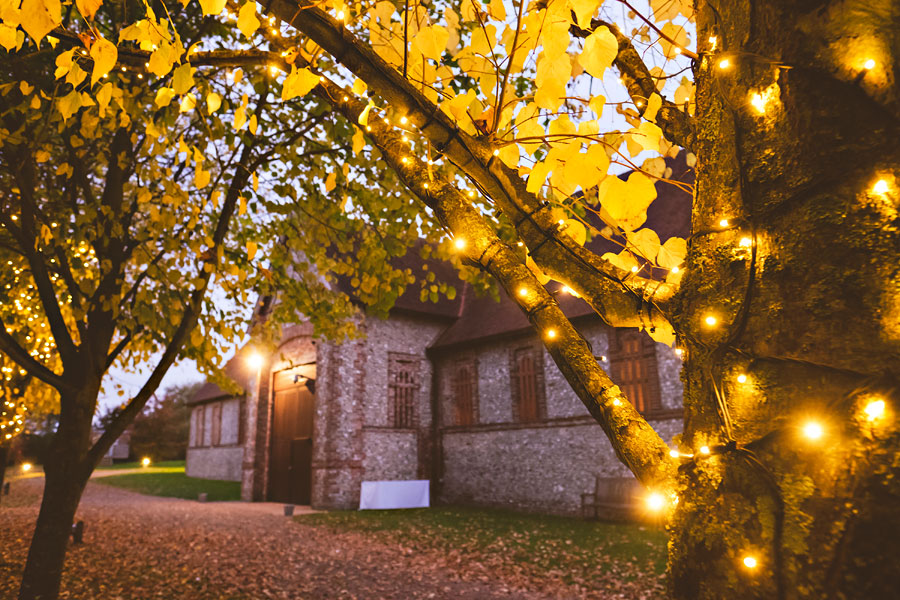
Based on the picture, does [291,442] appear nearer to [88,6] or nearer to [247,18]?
[88,6]

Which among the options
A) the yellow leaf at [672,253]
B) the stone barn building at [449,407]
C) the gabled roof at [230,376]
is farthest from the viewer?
the gabled roof at [230,376]

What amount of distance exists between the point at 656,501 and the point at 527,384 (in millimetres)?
13831

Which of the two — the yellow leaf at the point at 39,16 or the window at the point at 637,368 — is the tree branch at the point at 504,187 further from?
the window at the point at 637,368

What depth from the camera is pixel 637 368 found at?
12.7 m

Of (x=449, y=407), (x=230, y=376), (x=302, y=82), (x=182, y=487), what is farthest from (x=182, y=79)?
(x=182, y=487)

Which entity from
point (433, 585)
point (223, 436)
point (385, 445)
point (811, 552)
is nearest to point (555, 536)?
point (433, 585)

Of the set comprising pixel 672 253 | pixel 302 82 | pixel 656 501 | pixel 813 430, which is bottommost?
pixel 656 501

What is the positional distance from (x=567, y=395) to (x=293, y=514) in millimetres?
8317

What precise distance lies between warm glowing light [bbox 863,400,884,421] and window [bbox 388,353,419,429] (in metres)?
16.5

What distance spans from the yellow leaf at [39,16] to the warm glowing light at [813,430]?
92.5 inches

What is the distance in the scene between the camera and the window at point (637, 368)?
12300 mm

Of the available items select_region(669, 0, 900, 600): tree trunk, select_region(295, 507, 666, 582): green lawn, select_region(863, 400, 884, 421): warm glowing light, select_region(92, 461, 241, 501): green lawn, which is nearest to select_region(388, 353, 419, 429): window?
select_region(295, 507, 666, 582): green lawn

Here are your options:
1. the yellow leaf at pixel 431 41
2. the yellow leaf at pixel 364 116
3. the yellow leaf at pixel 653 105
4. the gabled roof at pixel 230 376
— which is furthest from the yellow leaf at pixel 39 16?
the gabled roof at pixel 230 376

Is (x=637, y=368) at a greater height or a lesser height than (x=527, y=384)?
greater
